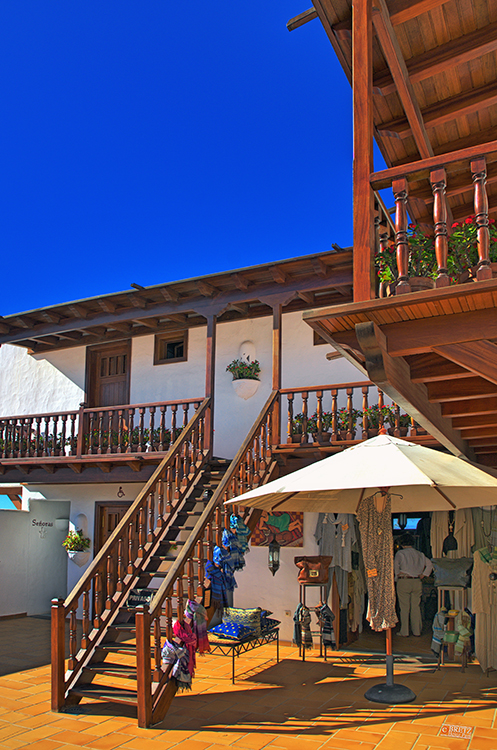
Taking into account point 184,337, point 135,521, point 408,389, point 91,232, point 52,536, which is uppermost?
point 91,232

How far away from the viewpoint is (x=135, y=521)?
7.57 m

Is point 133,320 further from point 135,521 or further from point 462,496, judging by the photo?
point 462,496

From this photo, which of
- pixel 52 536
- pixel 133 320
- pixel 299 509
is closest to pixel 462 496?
pixel 299 509

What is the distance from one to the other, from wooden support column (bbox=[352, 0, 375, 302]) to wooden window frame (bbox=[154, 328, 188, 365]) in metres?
8.55

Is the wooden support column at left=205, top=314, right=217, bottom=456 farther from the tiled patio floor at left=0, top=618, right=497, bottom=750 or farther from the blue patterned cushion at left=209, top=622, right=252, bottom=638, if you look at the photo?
the tiled patio floor at left=0, top=618, right=497, bottom=750

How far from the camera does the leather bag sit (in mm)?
8477

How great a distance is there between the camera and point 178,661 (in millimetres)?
6008

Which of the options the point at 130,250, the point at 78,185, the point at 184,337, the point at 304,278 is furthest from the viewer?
the point at 130,250

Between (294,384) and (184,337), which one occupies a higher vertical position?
(184,337)

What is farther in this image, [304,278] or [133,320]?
[133,320]

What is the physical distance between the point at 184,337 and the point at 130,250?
28609 mm

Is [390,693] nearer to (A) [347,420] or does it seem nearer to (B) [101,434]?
(A) [347,420]

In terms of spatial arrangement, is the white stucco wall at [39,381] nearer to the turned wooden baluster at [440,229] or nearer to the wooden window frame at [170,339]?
the wooden window frame at [170,339]

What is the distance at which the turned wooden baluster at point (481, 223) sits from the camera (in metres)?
3.48
